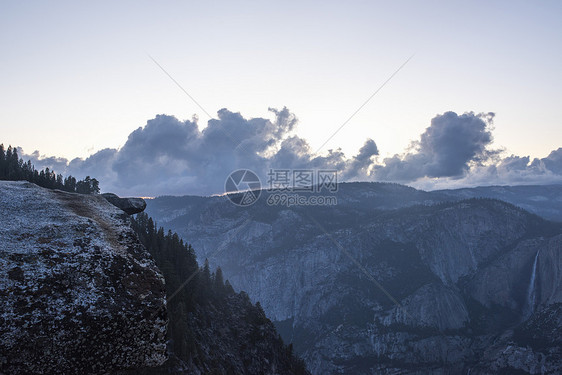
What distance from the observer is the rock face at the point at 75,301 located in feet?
18.6

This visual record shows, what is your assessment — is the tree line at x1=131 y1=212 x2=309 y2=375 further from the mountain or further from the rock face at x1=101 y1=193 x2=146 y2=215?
the mountain

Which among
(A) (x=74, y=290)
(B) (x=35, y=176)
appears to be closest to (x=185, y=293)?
(B) (x=35, y=176)

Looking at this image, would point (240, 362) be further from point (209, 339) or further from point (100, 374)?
point (100, 374)

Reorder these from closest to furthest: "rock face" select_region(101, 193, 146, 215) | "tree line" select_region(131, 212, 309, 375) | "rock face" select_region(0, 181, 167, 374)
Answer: "rock face" select_region(0, 181, 167, 374) → "rock face" select_region(101, 193, 146, 215) → "tree line" select_region(131, 212, 309, 375)

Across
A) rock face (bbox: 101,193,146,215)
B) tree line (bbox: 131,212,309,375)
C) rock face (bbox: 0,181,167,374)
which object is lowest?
tree line (bbox: 131,212,309,375)

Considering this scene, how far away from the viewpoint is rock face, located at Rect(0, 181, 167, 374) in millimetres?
5656

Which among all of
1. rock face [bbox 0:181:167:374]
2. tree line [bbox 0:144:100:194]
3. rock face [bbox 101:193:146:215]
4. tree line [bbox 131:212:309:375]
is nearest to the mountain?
rock face [bbox 0:181:167:374]

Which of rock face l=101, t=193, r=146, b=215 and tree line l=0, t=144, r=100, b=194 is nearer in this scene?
rock face l=101, t=193, r=146, b=215

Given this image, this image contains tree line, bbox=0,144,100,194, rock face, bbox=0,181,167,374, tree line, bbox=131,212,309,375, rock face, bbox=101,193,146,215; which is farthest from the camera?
tree line, bbox=0,144,100,194

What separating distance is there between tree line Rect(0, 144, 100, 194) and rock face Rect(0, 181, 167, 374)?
133 m

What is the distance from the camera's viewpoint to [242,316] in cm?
13975

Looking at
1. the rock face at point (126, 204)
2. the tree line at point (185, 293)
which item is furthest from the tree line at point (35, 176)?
the rock face at point (126, 204)

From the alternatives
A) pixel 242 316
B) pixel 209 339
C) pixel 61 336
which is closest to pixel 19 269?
pixel 61 336

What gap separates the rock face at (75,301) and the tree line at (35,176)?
13305 cm
